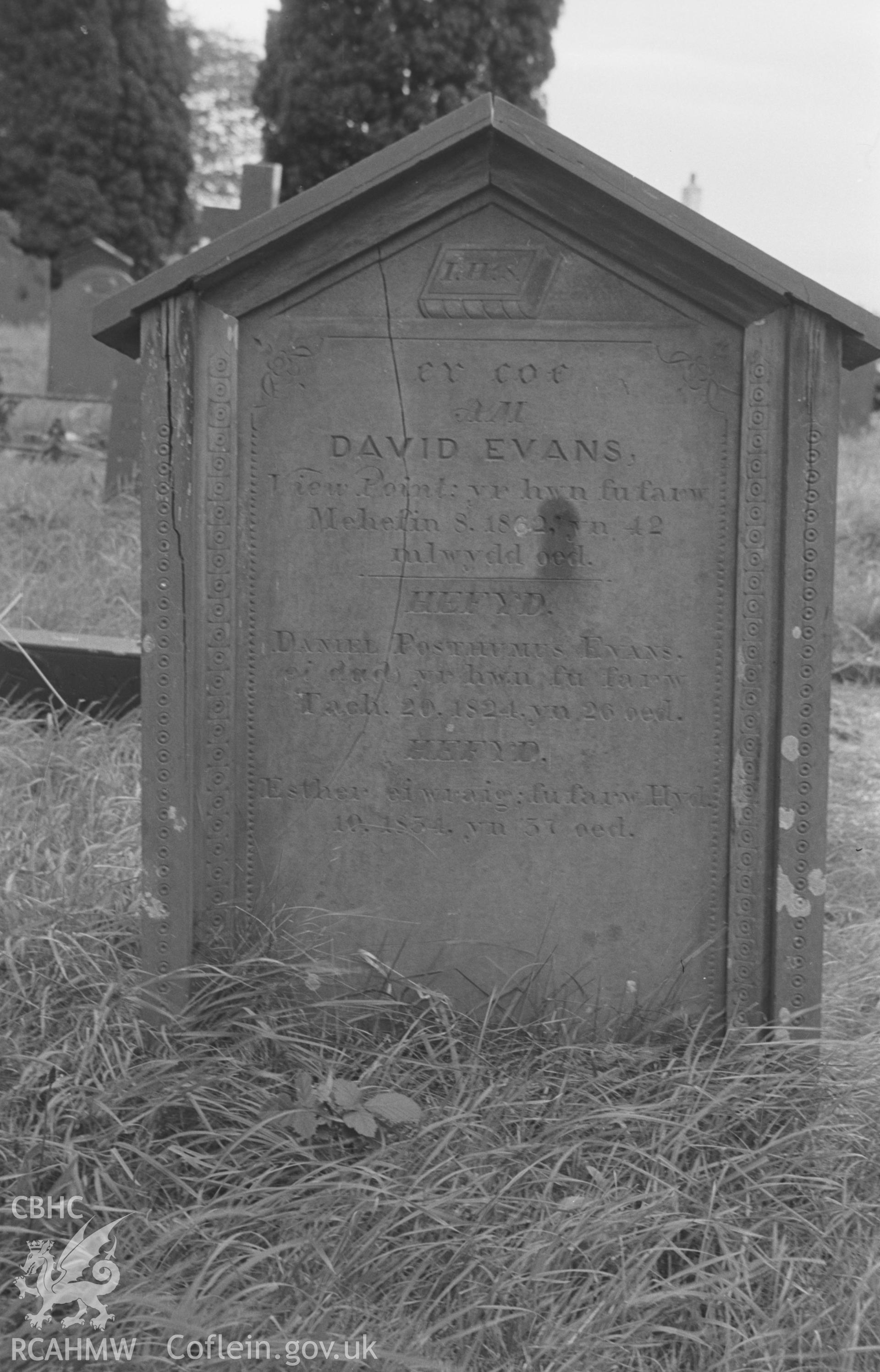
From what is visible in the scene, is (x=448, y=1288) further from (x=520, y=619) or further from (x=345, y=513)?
(x=345, y=513)

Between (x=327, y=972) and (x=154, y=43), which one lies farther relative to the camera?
(x=154, y=43)

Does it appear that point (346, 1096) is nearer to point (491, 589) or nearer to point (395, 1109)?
point (395, 1109)

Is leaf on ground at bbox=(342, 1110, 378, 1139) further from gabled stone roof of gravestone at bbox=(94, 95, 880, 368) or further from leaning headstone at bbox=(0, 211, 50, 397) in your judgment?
leaning headstone at bbox=(0, 211, 50, 397)

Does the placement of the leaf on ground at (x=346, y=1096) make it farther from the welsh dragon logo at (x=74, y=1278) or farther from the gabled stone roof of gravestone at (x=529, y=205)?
the gabled stone roof of gravestone at (x=529, y=205)

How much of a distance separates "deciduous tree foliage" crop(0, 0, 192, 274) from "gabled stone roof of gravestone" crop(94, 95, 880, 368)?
2226 centimetres

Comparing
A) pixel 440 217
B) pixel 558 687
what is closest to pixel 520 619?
pixel 558 687

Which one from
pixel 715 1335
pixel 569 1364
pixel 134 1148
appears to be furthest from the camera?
pixel 134 1148

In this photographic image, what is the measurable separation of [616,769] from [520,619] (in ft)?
1.22

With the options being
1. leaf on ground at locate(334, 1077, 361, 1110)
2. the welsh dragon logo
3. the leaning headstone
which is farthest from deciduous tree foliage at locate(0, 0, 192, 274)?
the welsh dragon logo

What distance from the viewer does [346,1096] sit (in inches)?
95.0

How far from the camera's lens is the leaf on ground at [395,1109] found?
2385 mm

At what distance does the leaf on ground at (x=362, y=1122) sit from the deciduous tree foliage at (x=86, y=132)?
2317 centimetres

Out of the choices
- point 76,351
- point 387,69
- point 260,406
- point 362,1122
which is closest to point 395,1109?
point 362,1122

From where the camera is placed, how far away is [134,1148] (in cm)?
231
